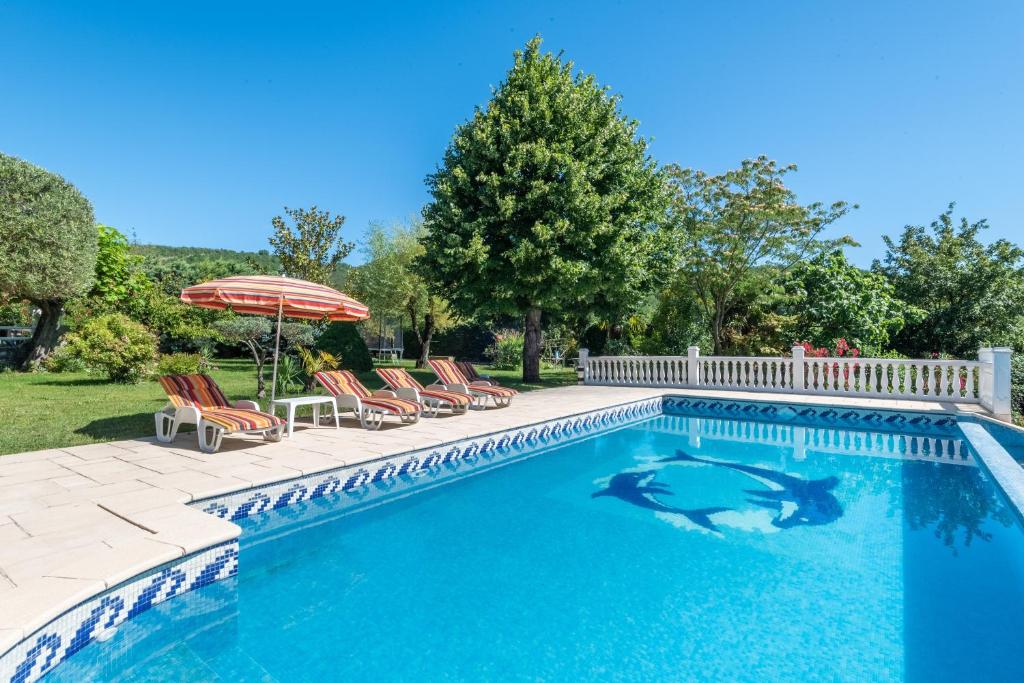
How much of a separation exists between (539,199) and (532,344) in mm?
4917

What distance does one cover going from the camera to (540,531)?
16.9ft

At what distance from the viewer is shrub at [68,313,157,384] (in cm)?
1423

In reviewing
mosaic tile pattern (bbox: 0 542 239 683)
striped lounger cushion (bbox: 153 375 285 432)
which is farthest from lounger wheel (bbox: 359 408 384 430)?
mosaic tile pattern (bbox: 0 542 239 683)

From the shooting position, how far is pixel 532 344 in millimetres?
16656

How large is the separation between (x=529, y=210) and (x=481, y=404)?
212 inches

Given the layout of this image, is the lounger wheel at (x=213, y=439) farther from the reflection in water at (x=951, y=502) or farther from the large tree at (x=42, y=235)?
the large tree at (x=42, y=235)

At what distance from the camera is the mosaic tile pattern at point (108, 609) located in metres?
2.51

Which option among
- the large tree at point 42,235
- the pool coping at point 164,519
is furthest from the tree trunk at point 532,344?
the large tree at point 42,235

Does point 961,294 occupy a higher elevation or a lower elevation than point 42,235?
lower

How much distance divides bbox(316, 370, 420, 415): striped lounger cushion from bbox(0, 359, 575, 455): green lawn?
260 cm

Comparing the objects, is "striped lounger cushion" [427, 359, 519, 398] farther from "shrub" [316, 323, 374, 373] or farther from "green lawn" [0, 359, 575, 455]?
"shrub" [316, 323, 374, 373]

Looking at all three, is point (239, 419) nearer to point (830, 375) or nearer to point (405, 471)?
point (405, 471)

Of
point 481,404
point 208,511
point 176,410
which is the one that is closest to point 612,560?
point 208,511

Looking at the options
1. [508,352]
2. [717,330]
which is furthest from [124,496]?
[508,352]
